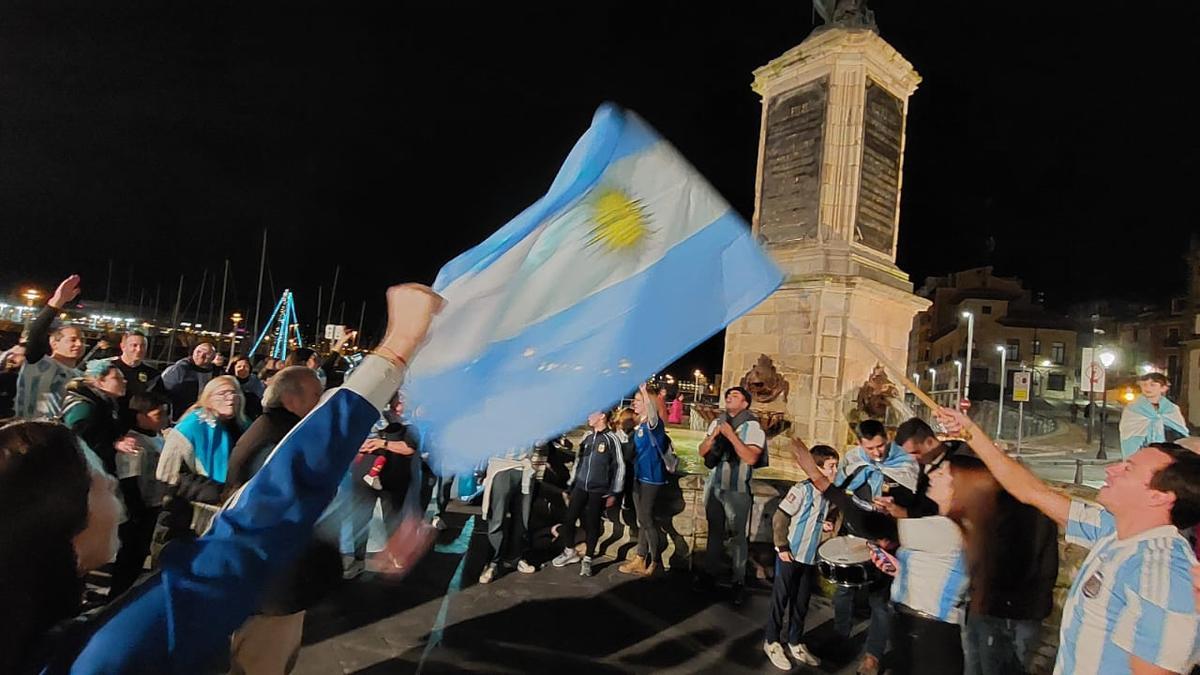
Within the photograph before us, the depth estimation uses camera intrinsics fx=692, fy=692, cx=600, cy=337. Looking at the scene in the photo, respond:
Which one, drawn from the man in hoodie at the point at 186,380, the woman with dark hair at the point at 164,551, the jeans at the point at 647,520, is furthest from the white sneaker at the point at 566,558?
the woman with dark hair at the point at 164,551

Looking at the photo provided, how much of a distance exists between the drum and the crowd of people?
20 mm

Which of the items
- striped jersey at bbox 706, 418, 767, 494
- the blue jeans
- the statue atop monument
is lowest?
the blue jeans

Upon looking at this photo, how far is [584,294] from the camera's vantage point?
2.23m

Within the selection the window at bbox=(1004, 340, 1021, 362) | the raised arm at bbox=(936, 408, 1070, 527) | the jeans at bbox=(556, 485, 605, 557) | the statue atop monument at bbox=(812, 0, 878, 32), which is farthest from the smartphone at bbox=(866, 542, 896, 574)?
the window at bbox=(1004, 340, 1021, 362)

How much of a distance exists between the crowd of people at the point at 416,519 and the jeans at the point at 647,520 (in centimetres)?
4

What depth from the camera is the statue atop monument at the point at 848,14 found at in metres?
10.3

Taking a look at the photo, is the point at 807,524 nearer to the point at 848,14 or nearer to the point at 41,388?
the point at 41,388

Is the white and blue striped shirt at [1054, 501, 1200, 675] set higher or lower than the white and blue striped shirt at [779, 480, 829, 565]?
higher

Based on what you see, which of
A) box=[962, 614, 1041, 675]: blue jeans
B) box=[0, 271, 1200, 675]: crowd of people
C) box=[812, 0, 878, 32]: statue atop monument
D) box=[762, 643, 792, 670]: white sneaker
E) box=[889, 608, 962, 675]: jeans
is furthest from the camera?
box=[812, 0, 878, 32]: statue atop monument

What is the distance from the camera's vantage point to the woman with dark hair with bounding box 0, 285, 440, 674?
1203 mm

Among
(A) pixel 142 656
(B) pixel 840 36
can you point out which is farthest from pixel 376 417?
(B) pixel 840 36

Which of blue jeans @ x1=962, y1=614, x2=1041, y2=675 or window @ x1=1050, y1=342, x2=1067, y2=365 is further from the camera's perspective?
window @ x1=1050, y1=342, x2=1067, y2=365

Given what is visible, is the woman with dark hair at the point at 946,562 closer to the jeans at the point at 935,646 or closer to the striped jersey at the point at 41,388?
the jeans at the point at 935,646

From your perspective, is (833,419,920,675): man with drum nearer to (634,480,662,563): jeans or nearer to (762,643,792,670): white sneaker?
(762,643,792,670): white sneaker
